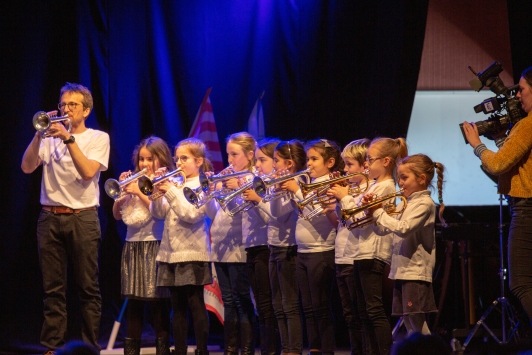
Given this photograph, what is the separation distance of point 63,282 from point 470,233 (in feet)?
12.0

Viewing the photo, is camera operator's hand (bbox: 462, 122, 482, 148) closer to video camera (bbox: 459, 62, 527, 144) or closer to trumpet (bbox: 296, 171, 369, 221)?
video camera (bbox: 459, 62, 527, 144)

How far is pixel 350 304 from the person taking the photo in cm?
509

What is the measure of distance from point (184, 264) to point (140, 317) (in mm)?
706

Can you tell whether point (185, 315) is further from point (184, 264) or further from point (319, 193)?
point (319, 193)

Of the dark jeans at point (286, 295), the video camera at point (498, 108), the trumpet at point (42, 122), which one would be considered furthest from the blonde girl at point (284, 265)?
the trumpet at point (42, 122)

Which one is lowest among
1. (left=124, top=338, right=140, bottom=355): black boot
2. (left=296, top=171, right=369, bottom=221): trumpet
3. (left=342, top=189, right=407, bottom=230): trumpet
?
(left=124, top=338, right=140, bottom=355): black boot

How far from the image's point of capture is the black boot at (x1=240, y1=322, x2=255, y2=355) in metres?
5.53

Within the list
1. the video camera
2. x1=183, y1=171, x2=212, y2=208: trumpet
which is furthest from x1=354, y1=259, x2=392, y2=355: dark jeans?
x1=183, y1=171, x2=212, y2=208: trumpet

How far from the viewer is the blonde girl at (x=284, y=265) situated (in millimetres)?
5359

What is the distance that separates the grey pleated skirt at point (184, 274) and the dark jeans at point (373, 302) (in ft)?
4.10

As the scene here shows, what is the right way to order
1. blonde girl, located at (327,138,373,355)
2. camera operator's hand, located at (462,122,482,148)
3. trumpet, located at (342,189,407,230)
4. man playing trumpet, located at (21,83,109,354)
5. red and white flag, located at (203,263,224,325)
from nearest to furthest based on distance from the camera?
camera operator's hand, located at (462,122,482,148), trumpet, located at (342,189,407,230), blonde girl, located at (327,138,373,355), man playing trumpet, located at (21,83,109,354), red and white flag, located at (203,263,224,325)

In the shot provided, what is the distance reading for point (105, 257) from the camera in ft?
22.8

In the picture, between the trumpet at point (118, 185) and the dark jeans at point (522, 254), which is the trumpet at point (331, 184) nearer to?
the dark jeans at point (522, 254)

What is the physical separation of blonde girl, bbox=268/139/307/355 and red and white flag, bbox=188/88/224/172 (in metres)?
1.40
